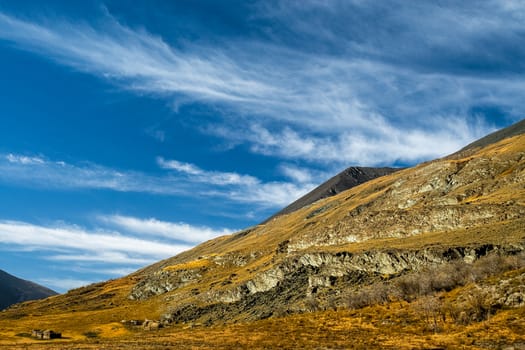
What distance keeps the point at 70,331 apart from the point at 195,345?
234 ft

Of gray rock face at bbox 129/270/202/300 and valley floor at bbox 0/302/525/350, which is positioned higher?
gray rock face at bbox 129/270/202/300

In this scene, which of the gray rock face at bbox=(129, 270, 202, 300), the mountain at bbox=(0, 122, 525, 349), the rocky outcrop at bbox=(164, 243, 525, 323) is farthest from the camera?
the gray rock face at bbox=(129, 270, 202, 300)

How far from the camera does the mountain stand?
192ft

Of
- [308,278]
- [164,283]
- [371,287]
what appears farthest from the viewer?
[164,283]

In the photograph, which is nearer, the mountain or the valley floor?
the valley floor

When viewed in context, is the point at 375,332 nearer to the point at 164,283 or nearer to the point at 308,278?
the point at 308,278

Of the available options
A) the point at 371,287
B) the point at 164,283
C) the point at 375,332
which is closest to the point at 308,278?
the point at 371,287

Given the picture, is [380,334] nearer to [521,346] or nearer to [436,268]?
[521,346]

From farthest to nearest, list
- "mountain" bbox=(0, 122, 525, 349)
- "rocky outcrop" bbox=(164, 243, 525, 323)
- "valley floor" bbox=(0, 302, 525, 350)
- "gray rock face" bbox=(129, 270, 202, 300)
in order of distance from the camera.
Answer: "gray rock face" bbox=(129, 270, 202, 300) → "rocky outcrop" bbox=(164, 243, 525, 323) → "mountain" bbox=(0, 122, 525, 349) → "valley floor" bbox=(0, 302, 525, 350)

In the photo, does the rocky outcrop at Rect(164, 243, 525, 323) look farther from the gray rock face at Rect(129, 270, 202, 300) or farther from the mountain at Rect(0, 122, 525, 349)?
the gray rock face at Rect(129, 270, 202, 300)

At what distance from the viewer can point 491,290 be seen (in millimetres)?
60938

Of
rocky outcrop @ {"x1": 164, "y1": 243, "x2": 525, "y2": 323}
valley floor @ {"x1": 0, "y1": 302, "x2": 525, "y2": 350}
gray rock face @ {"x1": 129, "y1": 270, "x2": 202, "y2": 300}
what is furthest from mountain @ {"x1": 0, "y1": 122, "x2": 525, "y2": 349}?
gray rock face @ {"x1": 129, "y1": 270, "x2": 202, "y2": 300}

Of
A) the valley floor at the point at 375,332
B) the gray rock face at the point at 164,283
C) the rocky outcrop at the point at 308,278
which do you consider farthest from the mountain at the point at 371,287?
the gray rock face at the point at 164,283

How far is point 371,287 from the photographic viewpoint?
84.8 metres
